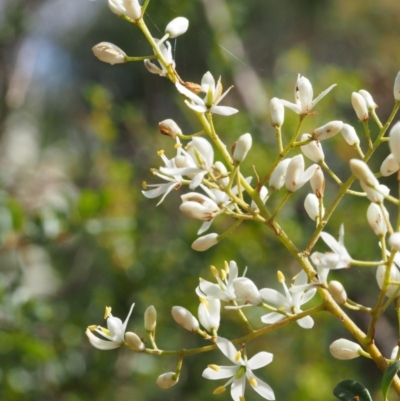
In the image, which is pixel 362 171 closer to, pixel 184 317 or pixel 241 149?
pixel 241 149

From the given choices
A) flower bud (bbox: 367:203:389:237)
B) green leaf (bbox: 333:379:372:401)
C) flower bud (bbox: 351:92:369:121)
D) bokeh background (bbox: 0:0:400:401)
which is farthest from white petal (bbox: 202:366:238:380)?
bokeh background (bbox: 0:0:400:401)

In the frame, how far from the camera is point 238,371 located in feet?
2.14

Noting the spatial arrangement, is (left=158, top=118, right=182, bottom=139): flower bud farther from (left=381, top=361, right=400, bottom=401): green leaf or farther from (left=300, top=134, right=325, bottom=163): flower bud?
(left=381, top=361, right=400, bottom=401): green leaf

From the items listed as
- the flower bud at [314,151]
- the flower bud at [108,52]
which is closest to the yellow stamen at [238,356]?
the flower bud at [314,151]

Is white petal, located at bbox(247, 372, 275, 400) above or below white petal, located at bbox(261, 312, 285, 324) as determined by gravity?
below

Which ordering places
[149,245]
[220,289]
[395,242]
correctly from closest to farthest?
[395,242] → [220,289] → [149,245]

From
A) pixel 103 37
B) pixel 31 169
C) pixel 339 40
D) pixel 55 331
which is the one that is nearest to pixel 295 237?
pixel 55 331

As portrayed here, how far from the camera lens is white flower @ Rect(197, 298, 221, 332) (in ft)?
2.23

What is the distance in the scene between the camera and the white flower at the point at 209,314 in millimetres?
681

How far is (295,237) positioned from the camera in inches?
69.7

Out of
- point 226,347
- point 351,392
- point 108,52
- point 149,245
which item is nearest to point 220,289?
point 226,347

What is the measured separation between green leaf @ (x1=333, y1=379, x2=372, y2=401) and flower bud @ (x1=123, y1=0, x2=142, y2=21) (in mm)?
419

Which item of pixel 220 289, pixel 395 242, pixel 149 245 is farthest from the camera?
pixel 149 245

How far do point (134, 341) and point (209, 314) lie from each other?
86 millimetres
